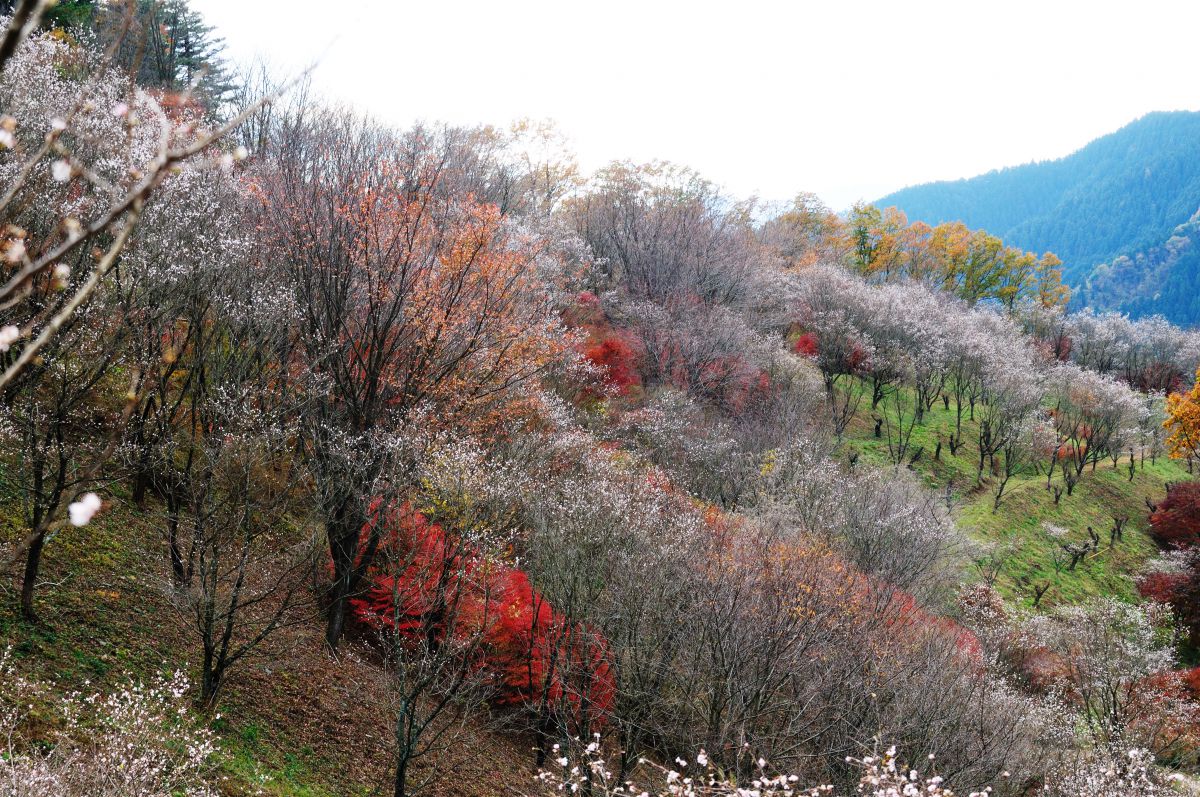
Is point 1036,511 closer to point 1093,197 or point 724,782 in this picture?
point 724,782

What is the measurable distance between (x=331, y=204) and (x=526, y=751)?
14.1 meters

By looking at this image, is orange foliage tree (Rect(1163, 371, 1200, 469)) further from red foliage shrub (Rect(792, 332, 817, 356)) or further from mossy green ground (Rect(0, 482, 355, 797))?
mossy green ground (Rect(0, 482, 355, 797))

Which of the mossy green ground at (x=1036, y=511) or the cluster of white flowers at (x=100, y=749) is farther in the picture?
the mossy green ground at (x=1036, y=511)

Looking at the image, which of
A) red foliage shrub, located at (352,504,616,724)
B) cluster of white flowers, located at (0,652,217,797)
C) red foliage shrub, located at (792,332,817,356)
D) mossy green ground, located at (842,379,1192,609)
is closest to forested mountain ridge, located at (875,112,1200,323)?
mossy green ground, located at (842,379,1192,609)

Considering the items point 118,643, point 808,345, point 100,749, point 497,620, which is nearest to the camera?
point 100,749

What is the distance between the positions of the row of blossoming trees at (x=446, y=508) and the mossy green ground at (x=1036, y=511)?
15.6 ft

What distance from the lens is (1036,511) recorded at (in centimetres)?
3566

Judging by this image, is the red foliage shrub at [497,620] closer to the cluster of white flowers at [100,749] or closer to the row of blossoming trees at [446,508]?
the row of blossoming trees at [446,508]

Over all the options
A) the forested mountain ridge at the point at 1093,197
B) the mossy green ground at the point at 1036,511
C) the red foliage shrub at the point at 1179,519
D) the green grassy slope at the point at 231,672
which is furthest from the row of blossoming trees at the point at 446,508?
the forested mountain ridge at the point at 1093,197

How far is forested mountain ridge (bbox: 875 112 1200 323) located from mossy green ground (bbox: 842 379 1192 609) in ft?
350

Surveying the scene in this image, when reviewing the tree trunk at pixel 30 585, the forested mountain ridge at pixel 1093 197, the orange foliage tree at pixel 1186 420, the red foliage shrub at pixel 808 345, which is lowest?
the tree trunk at pixel 30 585

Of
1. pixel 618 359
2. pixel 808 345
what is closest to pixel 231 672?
pixel 618 359

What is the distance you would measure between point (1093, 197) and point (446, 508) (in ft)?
606

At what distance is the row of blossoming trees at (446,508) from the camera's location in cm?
1181
